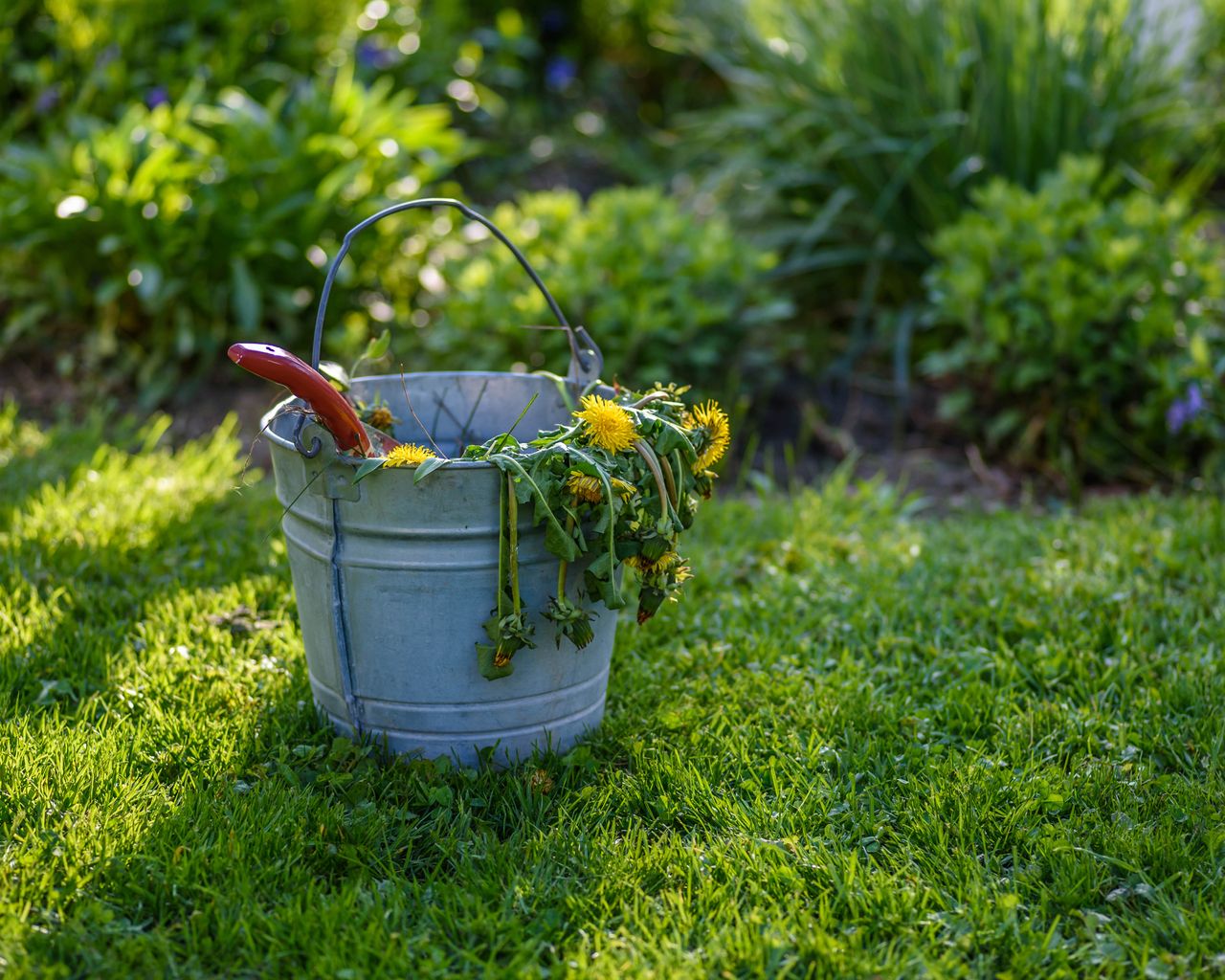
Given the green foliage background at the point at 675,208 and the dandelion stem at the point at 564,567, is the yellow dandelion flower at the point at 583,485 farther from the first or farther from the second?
the green foliage background at the point at 675,208

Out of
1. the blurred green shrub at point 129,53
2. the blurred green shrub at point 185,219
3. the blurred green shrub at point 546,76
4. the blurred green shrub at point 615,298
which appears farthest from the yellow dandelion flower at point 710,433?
the blurred green shrub at point 546,76

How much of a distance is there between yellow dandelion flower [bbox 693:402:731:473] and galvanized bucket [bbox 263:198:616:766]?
0.96 feet

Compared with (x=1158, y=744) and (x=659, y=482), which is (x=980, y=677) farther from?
(x=659, y=482)

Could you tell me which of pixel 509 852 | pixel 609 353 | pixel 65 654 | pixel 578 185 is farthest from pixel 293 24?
pixel 509 852

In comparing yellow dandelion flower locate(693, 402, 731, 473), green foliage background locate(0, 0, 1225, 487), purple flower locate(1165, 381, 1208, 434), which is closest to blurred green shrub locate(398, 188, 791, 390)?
green foliage background locate(0, 0, 1225, 487)

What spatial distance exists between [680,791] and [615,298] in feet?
6.47

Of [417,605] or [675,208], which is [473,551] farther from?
[675,208]

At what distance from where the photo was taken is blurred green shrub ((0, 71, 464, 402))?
12.1 ft

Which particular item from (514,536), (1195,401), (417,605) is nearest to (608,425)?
(514,536)

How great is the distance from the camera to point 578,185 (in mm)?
5352

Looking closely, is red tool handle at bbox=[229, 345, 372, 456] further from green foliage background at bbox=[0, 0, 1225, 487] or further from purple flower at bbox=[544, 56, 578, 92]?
purple flower at bbox=[544, 56, 578, 92]

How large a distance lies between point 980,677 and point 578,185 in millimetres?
3683

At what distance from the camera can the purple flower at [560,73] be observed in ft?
19.1

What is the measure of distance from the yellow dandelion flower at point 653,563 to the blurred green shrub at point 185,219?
7.59 ft
